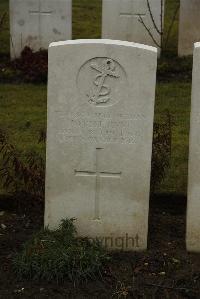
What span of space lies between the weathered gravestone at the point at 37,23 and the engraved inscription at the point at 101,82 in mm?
5703

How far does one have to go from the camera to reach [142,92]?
482 cm

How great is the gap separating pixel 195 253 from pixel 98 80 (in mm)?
1396

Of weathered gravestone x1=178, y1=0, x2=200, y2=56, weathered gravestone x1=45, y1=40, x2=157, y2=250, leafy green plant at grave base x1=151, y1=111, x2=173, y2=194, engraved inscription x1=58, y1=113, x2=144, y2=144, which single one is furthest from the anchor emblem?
weathered gravestone x1=178, y1=0, x2=200, y2=56

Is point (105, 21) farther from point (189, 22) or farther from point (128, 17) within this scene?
point (189, 22)

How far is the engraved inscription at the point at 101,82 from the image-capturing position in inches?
189

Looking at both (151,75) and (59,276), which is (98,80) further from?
(59,276)

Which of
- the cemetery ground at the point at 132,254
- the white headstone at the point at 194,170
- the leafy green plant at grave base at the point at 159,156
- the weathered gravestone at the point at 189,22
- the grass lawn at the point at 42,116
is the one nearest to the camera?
the cemetery ground at the point at 132,254

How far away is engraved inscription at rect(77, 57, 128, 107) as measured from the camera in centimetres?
480

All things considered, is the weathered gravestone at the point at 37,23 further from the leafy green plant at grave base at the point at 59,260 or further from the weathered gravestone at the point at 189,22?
the leafy green plant at grave base at the point at 59,260

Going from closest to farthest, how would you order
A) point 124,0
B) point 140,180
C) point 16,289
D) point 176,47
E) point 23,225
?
point 16,289 → point 140,180 → point 23,225 → point 124,0 → point 176,47

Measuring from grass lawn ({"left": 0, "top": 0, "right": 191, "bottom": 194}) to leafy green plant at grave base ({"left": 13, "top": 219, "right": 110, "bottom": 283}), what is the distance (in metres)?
1.34

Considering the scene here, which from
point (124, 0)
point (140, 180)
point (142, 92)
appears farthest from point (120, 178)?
point (124, 0)

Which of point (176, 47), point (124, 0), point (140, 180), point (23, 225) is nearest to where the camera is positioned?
point (140, 180)

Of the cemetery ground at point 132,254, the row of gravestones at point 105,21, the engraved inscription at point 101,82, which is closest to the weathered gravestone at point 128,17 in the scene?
the row of gravestones at point 105,21
